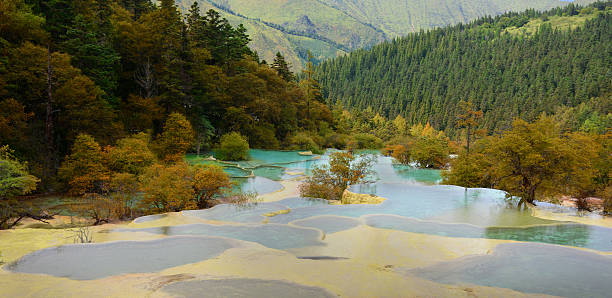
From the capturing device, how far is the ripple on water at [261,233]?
29.1 feet

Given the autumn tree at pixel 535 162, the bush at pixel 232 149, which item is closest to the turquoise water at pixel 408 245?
the autumn tree at pixel 535 162

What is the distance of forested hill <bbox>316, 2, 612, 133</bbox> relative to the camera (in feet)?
306

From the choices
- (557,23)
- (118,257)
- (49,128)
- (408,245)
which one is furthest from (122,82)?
(557,23)

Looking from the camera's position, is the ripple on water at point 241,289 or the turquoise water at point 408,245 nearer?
the ripple on water at point 241,289

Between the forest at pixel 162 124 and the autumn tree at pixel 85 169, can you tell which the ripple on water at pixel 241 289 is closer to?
the forest at pixel 162 124

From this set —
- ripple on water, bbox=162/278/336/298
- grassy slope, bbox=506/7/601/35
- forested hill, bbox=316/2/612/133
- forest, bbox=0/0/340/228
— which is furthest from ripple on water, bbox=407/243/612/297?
grassy slope, bbox=506/7/601/35

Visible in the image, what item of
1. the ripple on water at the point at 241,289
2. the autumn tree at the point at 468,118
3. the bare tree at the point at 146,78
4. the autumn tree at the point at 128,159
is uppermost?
the bare tree at the point at 146,78

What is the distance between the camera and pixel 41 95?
1712 centimetres

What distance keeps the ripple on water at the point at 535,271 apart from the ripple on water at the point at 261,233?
10.8 ft

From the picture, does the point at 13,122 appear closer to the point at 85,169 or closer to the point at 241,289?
the point at 85,169

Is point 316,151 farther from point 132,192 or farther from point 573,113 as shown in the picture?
point 573,113

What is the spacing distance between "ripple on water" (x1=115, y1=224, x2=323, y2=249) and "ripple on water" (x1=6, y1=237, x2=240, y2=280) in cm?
90

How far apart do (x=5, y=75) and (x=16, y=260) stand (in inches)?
537

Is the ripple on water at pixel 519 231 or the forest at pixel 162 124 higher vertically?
the forest at pixel 162 124
